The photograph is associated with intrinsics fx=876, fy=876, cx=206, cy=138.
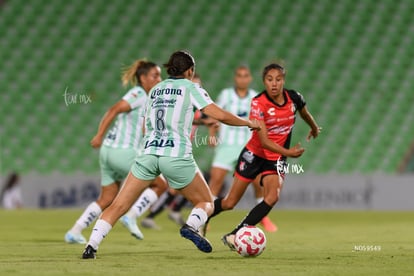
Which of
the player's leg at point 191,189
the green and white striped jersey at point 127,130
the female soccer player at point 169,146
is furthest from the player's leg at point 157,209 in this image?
the female soccer player at point 169,146

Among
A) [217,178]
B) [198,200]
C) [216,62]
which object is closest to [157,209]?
[217,178]

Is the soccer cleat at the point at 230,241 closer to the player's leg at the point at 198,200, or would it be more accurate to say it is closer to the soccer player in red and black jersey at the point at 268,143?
the soccer player in red and black jersey at the point at 268,143

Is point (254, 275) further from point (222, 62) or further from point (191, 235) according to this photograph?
point (222, 62)

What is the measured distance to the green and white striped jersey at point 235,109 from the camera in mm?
10664

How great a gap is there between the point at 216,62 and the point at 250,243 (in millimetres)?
10757

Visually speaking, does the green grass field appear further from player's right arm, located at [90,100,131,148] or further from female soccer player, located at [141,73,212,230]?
player's right arm, located at [90,100,131,148]

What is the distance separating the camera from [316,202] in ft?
48.9

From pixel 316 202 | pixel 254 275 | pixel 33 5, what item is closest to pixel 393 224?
pixel 316 202

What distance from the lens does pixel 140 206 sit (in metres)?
9.21

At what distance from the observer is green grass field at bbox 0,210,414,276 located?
577 cm

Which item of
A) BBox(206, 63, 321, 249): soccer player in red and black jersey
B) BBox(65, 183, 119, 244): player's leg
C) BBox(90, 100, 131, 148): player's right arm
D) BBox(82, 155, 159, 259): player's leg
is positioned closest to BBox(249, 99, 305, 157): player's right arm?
BBox(206, 63, 321, 249): soccer player in red and black jersey

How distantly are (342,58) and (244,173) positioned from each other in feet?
33.0

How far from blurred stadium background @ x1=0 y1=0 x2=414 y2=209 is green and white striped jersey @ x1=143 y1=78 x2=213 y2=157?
9.16m

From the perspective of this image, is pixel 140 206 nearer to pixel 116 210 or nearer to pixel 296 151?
pixel 116 210
